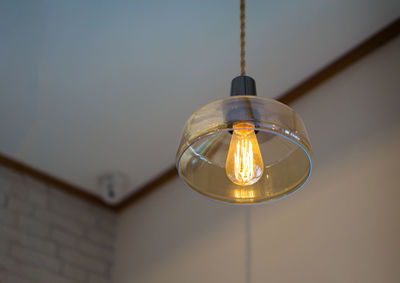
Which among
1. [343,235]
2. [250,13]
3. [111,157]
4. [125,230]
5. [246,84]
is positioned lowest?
[343,235]

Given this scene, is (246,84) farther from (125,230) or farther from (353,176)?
(125,230)

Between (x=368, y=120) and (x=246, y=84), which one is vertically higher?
(x=368, y=120)

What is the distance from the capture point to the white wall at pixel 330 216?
1.48 meters

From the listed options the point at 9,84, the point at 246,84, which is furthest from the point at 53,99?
the point at 246,84

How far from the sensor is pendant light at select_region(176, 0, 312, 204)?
0.88m

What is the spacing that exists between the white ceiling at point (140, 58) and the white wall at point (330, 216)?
6.7 inches

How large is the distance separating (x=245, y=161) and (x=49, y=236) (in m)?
1.53

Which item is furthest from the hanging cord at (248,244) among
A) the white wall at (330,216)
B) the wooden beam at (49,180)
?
the wooden beam at (49,180)

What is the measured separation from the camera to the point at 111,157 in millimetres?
2225

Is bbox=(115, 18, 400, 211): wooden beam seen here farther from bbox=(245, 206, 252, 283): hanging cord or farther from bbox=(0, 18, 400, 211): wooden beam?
bbox=(245, 206, 252, 283): hanging cord

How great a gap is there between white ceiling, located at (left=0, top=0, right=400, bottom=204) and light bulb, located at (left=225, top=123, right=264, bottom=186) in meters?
0.77

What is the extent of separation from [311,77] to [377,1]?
14.3 inches

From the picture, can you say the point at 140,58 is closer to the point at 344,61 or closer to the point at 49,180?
the point at 344,61

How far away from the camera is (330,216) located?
1.60 m
